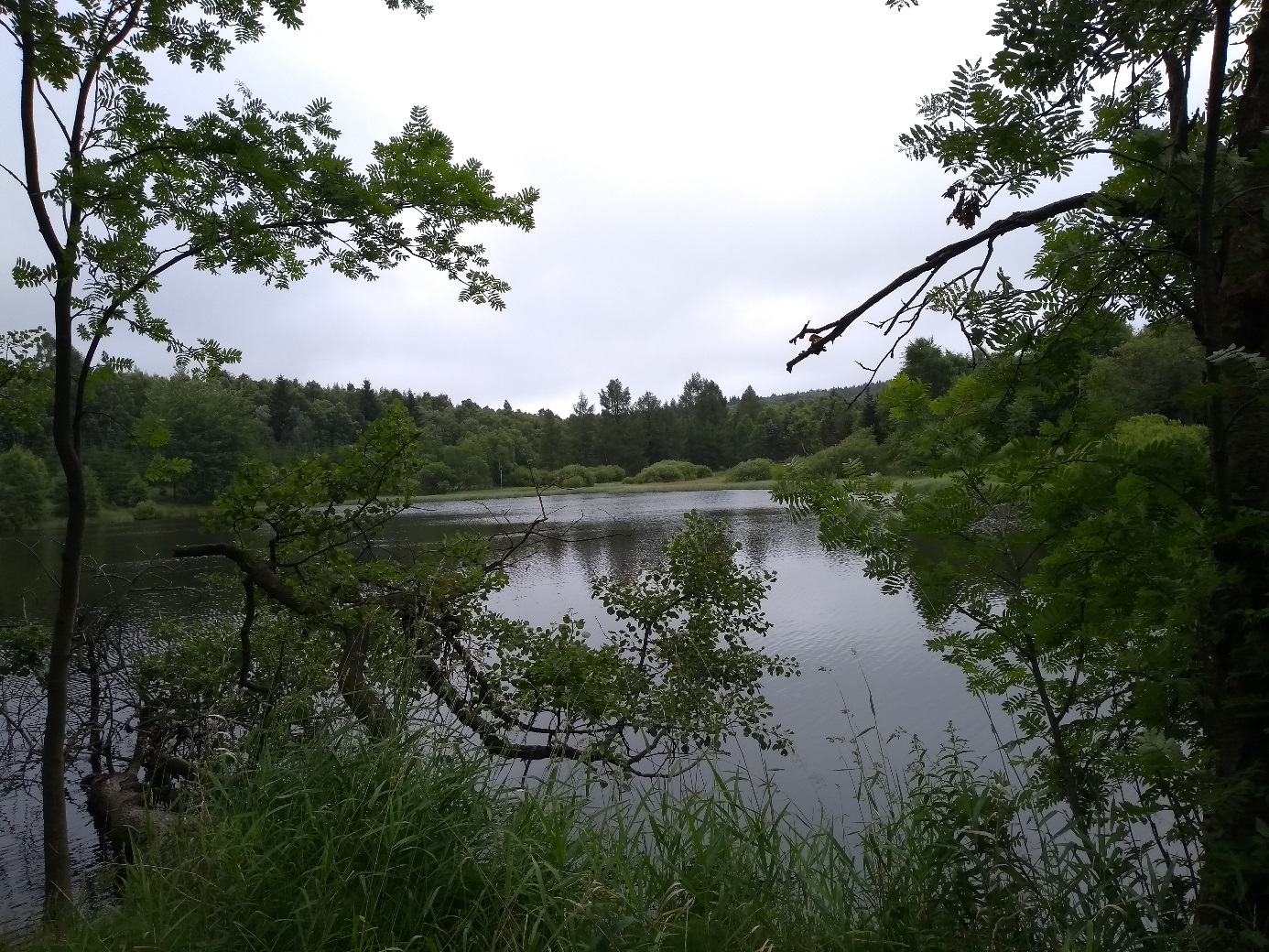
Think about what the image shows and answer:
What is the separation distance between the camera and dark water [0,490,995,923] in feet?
21.5

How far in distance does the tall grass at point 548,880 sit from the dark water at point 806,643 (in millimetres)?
1128

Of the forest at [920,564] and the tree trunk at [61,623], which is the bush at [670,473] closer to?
the forest at [920,564]

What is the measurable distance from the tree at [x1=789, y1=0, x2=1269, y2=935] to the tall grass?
434 mm

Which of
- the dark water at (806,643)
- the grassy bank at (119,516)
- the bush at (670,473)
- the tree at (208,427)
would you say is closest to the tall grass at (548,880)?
the dark water at (806,643)

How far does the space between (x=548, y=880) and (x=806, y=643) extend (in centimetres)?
867

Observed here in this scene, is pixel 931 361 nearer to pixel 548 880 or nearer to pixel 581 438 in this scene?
pixel 548 880

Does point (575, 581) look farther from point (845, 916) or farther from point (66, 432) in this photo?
point (845, 916)

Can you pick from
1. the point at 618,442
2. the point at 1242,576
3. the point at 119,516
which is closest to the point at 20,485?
the point at 1242,576

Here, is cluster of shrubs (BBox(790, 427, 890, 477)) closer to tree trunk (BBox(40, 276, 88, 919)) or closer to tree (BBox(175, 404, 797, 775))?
tree (BBox(175, 404, 797, 775))

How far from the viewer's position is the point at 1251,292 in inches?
77.9

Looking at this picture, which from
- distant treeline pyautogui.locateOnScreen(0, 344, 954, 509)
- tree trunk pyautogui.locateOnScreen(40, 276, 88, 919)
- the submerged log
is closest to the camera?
tree trunk pyautogui.locateOnScreen(40, 276, 88, 919)

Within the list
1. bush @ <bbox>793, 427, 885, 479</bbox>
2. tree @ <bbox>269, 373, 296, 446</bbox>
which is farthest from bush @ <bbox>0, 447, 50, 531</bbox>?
tree @ <bbox>269, 373, 296, 446</bbox>

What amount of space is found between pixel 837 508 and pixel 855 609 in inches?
400

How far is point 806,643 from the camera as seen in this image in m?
10.6
